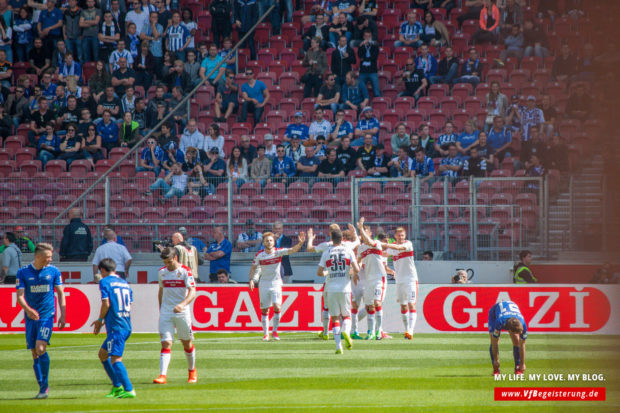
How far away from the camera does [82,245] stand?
21.9 metres

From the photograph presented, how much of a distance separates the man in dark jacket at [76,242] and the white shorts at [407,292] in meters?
8.50

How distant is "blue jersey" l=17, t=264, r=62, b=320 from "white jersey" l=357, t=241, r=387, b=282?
8039 millimetres

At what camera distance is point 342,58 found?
25547 millimetres

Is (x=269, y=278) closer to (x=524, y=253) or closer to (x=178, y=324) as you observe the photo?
(x=524, y=253)

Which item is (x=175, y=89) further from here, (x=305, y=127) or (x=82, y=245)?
(x=82, y=245)

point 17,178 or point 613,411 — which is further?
Result: point 17,178

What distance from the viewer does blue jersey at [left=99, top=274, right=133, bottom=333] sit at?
32.9 feet

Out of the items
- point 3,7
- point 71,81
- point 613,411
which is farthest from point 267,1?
point 613,411

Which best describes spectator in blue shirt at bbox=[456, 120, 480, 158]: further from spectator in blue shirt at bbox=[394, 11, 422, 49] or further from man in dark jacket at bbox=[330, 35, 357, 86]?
spectator in blue shirt at bbox=[394, 11, 422, 49]

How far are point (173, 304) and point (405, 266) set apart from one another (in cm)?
749

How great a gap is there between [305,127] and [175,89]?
448 centimetres

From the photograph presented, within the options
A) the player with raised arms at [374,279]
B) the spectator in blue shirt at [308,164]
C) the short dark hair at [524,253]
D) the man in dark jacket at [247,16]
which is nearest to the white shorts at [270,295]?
the player with raised arms at [374,279]

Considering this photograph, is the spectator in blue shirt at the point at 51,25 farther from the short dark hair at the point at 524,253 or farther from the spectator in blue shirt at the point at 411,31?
the short dark hair at the point at 524,253

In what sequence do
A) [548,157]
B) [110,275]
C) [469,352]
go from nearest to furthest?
[110,275]
[469,352]
[548,157]
